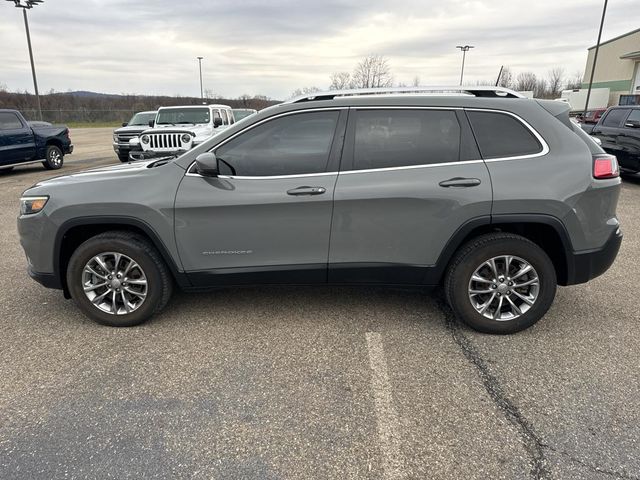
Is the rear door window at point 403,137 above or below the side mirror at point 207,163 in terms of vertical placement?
above

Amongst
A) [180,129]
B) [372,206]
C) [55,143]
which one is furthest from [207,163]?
[55,143]

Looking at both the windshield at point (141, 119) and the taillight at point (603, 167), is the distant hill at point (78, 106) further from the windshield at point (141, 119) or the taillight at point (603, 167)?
the taillight at point (603, 167)

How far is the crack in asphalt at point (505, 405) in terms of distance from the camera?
7.39 feet

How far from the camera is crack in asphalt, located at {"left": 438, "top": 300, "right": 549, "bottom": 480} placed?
2.25 metres

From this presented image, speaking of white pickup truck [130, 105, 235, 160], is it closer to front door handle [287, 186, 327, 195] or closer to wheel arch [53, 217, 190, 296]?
wheel arch [53, 217, 190, 296]

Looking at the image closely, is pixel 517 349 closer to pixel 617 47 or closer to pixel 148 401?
pixel 148 401

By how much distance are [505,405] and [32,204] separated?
3680 mm

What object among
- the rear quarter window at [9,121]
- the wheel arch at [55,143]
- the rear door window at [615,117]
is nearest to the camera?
the rear door window at [615,117]

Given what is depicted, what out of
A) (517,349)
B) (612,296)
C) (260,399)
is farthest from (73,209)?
(612,296)

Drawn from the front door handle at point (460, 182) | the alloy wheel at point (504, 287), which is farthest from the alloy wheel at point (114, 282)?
the alloy wheel at point (504, 287)

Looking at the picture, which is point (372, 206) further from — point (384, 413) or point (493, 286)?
point (384, 413)

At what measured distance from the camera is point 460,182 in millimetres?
3277

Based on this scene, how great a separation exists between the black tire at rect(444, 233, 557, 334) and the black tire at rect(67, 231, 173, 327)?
7.40 ft

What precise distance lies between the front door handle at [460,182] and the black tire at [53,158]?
14172 millimetres
